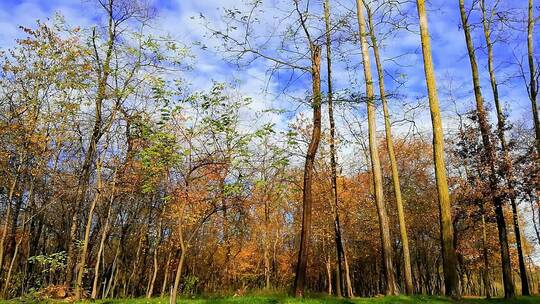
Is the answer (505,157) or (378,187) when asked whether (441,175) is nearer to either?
(378,187)

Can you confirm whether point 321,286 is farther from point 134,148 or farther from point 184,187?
point 184,187

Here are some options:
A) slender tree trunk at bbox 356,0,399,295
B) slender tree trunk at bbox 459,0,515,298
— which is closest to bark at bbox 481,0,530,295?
slender tree trunk at bbox 459,0,515,298

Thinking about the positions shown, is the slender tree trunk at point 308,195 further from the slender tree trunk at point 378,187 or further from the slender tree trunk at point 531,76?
the slender tree trunk at point 531,76

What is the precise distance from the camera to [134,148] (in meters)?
17.1

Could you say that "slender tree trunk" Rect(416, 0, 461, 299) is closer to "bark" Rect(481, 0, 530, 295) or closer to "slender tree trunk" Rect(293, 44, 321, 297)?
"slender tree trunk" Rect(293, 44, 321, 297)

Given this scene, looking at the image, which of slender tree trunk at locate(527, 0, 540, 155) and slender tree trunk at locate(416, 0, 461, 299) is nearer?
slender tree trunk at locate(416, 0, 461, 299)

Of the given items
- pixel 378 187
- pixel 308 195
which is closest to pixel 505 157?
pixel 378 187

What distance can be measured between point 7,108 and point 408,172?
27.7 m

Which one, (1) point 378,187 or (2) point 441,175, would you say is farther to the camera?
(1) point 378,187

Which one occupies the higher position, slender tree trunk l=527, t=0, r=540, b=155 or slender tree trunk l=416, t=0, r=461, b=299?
slender tree trunk l=527, t=0, r=540, b=155

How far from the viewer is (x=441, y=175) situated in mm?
10773

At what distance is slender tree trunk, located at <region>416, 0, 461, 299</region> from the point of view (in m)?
10.3

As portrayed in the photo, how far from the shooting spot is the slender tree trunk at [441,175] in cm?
1026

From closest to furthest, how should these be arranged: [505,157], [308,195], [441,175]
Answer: [441,175] < [308,195] < [505,157]
